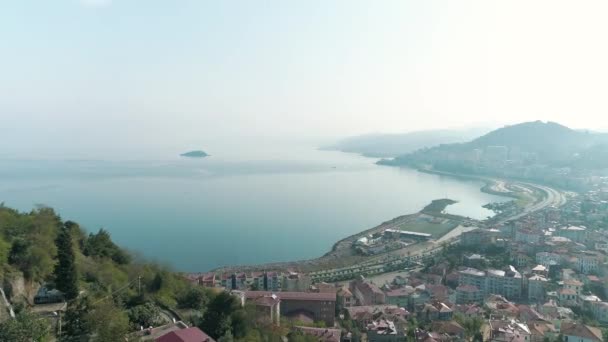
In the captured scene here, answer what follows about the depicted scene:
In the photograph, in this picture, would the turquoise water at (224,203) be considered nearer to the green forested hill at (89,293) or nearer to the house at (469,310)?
the green forested hill at (89,293)

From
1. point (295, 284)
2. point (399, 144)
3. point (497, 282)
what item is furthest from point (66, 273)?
point (399, 144)

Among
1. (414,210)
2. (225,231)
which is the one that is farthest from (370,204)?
(225,231)

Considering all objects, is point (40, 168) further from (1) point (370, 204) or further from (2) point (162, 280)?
(2) point (162, 280)

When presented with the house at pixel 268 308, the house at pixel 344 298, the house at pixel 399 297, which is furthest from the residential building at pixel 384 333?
the house at pixel 399 297

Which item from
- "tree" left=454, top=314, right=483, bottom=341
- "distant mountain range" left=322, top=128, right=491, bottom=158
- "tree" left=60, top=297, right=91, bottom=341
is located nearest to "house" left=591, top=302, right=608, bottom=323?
"tree" left=454, top=314, right=483, bottom=341

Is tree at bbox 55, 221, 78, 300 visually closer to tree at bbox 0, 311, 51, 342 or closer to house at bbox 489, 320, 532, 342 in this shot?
tree at bbox 0, 311, 51, 342
